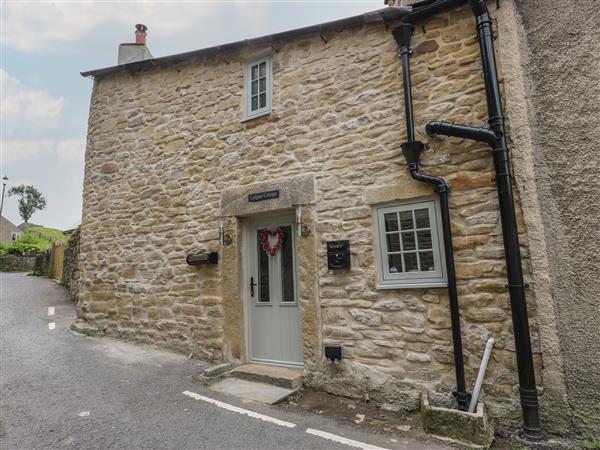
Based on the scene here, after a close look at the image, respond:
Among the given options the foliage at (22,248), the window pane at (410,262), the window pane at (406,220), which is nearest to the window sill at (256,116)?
the window pane at (406,220)

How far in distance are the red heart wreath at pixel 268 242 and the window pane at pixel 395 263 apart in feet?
5.53

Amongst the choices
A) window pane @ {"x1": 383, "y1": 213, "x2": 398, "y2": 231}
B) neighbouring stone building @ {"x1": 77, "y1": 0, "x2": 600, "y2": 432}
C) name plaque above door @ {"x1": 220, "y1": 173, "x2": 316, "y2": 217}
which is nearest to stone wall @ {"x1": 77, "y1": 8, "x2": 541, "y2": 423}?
neighbouring stone building @ {"x1": 77, "y1": 0, "x2": 600, "y2": 432}

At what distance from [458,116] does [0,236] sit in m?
44.6

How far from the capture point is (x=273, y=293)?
535 cm

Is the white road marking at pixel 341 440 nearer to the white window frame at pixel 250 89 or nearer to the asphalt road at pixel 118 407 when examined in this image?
the asphalt road at pixel 118 407

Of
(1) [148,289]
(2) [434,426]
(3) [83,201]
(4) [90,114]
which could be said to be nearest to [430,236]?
(2) [434,426]

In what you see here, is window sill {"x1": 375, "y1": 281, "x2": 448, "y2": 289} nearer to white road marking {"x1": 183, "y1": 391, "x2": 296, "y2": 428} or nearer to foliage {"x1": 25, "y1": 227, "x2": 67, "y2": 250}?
white road marking {"x1": 183, "y1": 391, "x2": 296, "y2": 428}

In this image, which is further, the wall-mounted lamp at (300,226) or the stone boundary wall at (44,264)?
the stone boundary wall at (44,264)

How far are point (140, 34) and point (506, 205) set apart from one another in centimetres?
799

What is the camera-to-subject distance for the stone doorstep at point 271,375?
458cm

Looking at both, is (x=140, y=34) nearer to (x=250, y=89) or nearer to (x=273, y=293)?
(x=250, y=89)

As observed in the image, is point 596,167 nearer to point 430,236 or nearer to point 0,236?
point 430,236

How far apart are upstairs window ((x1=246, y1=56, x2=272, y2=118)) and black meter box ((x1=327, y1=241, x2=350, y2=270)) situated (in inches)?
97.2

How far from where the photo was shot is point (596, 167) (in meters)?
→ 3.41
